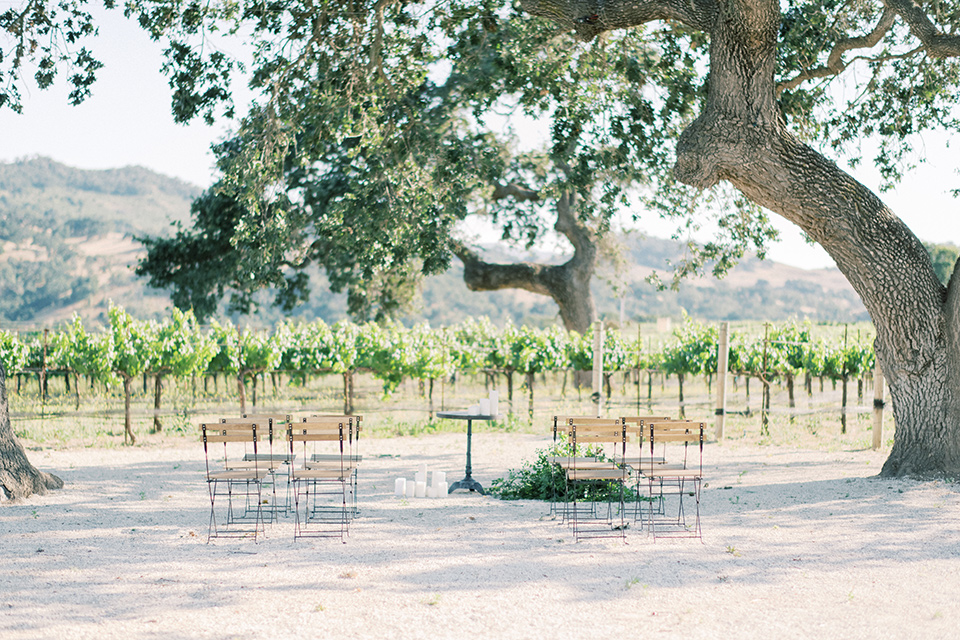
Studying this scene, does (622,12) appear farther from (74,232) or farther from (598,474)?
(74,232)

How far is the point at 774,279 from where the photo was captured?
354 ft

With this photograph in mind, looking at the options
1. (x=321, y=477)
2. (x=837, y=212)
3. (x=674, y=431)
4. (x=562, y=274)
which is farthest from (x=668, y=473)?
(x=562, y=274)

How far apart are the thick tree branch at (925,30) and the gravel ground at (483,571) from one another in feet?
13.9

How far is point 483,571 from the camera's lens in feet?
16.1

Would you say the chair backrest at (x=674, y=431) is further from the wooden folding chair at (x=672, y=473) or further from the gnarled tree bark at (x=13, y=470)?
the gnarled tree bark at (x=13, y=470)

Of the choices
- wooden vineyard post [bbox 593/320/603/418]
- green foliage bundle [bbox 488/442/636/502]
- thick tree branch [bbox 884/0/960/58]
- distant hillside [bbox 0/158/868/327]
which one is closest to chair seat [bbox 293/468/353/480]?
green foliage bundle [bbox 488/442/636/502]

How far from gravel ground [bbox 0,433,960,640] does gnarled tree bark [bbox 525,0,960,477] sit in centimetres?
81

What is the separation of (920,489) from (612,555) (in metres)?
3.83

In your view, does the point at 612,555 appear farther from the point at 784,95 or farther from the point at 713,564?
the point at 784,95

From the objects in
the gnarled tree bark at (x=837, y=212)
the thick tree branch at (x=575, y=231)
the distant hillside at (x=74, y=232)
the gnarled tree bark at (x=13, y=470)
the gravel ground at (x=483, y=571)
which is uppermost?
the distant hillside at (x=74, y=232)

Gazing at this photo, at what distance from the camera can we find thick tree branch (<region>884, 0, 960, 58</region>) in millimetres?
8195

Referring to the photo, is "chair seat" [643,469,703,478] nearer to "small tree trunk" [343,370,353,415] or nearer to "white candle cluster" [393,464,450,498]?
"white candle cluster" [393,464,450,498]

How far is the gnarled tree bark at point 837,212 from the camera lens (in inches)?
302

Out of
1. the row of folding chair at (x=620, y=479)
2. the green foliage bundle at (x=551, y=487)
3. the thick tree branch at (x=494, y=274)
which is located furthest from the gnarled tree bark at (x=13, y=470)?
the thick tree branch at (x=494, y=274)
